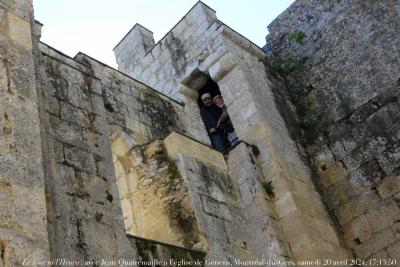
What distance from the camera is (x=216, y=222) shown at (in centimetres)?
566

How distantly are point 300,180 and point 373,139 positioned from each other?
1162 mm

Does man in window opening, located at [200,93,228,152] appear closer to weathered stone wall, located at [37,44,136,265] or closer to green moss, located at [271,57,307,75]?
green moss, located at [271,57,307,75]

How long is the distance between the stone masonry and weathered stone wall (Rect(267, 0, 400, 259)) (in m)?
0.02

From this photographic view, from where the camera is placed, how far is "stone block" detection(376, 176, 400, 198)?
647 cm

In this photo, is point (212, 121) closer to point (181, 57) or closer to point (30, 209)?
point (181, 57)

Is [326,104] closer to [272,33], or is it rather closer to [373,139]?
[373,139]

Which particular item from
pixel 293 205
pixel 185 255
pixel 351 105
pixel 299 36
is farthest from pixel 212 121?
pixel 185 255

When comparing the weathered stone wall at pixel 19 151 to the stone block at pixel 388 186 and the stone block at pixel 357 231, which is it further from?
the stone block at pixel 388 186

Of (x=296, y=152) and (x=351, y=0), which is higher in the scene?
(x=351, y=0)

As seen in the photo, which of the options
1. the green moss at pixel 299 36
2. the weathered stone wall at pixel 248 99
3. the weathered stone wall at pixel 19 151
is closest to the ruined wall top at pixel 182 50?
the weathered stone wall at pixel 248 99

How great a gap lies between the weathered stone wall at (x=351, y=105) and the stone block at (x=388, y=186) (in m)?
0.01

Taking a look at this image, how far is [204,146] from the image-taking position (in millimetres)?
6555

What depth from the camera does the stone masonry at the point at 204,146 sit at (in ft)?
12.1

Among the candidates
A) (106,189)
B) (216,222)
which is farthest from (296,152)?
(106,189)
